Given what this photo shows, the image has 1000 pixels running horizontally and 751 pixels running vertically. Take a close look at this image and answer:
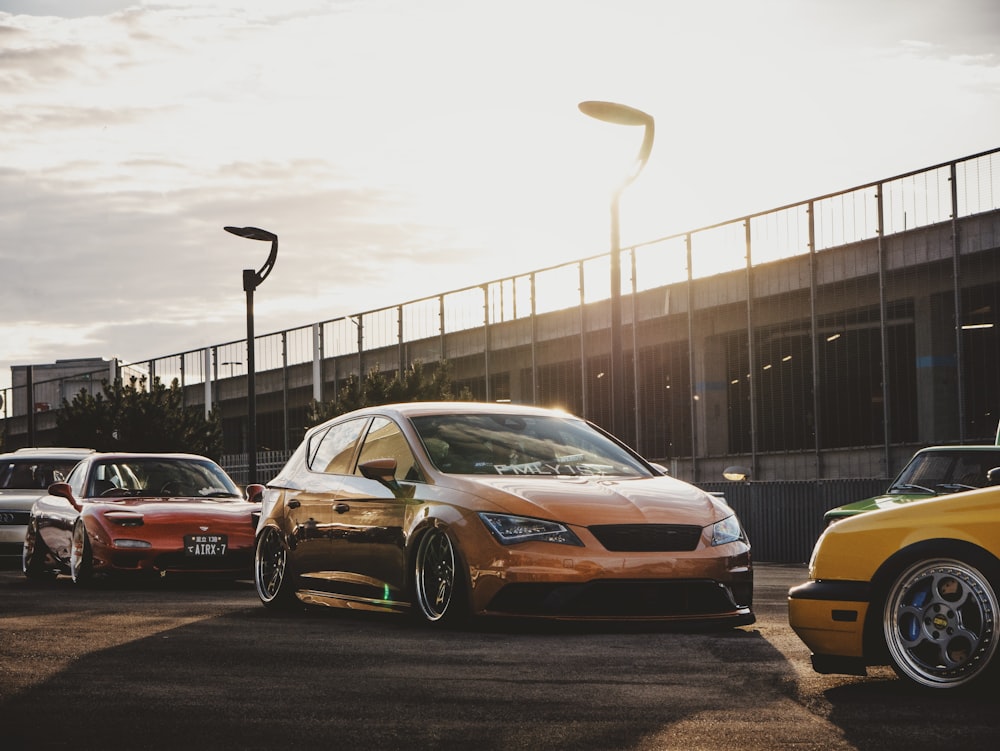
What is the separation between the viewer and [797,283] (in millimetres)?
36562

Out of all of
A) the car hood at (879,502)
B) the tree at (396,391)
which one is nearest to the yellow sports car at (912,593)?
the car hood at (879,502)

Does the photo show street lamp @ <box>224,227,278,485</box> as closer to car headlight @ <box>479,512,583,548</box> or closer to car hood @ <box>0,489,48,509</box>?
car hood @ <box>0,489,48,509</box>

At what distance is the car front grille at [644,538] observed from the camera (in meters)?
9.34

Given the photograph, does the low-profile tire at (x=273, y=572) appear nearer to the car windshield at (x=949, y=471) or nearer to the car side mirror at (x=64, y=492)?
the car side mirror at (x=64, y=492)

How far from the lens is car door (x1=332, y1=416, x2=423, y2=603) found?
34.4 ft

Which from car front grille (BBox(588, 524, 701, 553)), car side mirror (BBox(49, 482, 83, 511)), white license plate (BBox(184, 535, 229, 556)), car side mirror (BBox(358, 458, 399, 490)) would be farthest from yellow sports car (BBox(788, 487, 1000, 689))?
car side mirror (BBox(49, 482, 83, 511))

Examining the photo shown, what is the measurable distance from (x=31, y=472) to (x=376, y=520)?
40.5 ft

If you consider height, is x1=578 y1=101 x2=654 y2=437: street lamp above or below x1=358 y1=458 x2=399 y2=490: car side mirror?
above

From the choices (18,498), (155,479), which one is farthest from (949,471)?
(18,498)

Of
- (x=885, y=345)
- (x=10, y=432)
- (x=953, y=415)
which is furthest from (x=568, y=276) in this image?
(x=10, y=432)

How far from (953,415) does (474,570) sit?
77.5ft

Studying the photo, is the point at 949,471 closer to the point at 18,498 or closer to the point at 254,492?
the point at 254,492

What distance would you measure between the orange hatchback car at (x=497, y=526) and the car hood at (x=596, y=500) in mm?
12

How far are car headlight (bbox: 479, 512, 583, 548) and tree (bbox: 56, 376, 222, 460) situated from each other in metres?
41.4
